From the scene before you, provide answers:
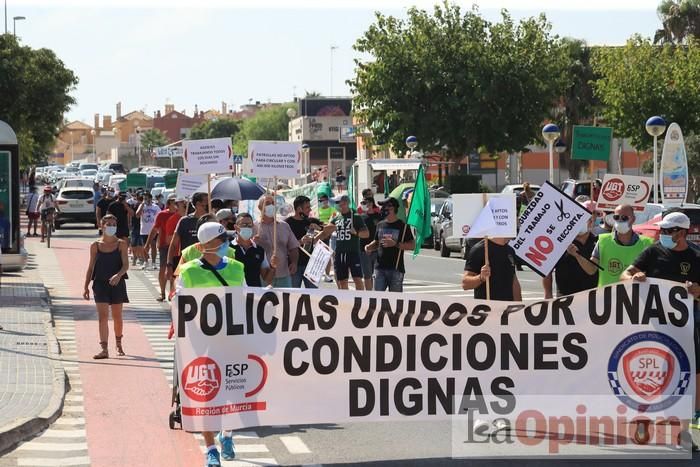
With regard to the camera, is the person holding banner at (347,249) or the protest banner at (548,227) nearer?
the protest banner at (548,227)

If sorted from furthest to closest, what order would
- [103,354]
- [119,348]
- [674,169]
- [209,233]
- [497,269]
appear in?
[674,169] → [119,348] → [103,354] → [497,269] → [209,233]

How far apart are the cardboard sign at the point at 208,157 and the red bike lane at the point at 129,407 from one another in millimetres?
2637

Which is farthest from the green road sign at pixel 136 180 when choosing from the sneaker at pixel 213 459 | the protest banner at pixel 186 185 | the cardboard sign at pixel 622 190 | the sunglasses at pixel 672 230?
the sneaker at pixel 213 459

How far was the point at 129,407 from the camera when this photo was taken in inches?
510

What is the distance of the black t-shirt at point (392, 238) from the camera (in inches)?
665

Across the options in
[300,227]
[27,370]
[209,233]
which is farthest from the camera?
[300,227]

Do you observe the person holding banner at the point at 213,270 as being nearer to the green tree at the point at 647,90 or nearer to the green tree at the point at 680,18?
the green tree at the point at 647,90

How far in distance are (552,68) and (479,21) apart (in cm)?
381

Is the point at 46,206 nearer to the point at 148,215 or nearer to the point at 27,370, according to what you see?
the point at 148,215

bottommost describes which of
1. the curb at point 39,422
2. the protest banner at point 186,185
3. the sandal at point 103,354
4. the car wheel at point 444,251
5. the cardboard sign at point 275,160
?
the car wheel at point 444,251

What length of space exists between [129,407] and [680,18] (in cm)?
6505

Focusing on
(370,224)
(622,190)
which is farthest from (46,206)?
(622,190)

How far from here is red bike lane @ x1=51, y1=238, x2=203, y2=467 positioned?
10.5m

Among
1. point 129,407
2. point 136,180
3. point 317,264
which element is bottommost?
point 129,407
